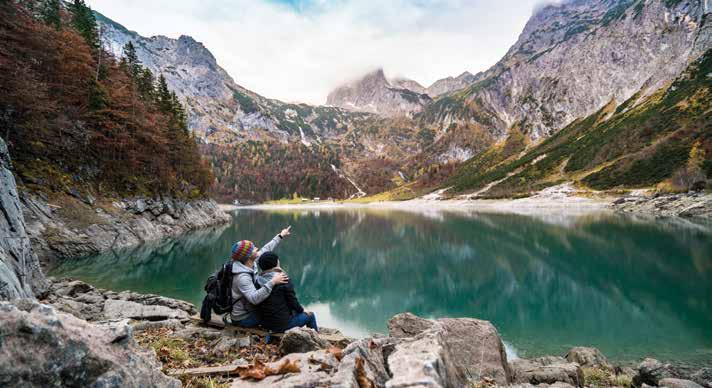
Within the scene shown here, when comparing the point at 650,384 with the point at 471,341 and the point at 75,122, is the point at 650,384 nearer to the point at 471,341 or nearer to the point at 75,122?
the point at 471,341

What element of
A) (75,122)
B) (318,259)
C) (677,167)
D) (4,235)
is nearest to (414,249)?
(318,259)

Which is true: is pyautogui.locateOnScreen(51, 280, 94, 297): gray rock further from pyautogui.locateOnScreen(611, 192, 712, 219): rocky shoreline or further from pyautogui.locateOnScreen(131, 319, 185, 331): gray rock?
pyautogui.locateOnScreen(611, 192, 712, 219): rocky shoreline

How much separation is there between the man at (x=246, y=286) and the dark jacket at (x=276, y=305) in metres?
0.26

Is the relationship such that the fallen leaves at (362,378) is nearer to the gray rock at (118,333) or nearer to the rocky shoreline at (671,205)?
the gray rock at (118,333)

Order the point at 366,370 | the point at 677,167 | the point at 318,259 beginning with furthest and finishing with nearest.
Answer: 1. the point at 677,167
2. the point at 318,259
3. the point at 366,370

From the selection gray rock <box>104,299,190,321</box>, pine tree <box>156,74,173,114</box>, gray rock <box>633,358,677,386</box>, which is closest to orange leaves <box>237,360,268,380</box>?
gray rock <box>104,299,190,321</box>

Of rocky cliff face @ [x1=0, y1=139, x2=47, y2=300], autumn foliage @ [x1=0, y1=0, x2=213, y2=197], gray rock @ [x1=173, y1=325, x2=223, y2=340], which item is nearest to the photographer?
gray rock @ [x1=173, y1=325, x2=223, y2=340]

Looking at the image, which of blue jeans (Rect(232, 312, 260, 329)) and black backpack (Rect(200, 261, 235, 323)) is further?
blue jeans (Rect(232, 312, 260, 329))

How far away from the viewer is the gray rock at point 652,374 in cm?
946

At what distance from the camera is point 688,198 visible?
219 feet

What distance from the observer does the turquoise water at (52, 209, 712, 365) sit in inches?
672

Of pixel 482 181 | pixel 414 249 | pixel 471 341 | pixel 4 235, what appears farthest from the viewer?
pixel 482 181

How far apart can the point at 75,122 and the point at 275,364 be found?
44.9m

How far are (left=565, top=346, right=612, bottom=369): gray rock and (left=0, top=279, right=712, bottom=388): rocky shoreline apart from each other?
0.05 m
